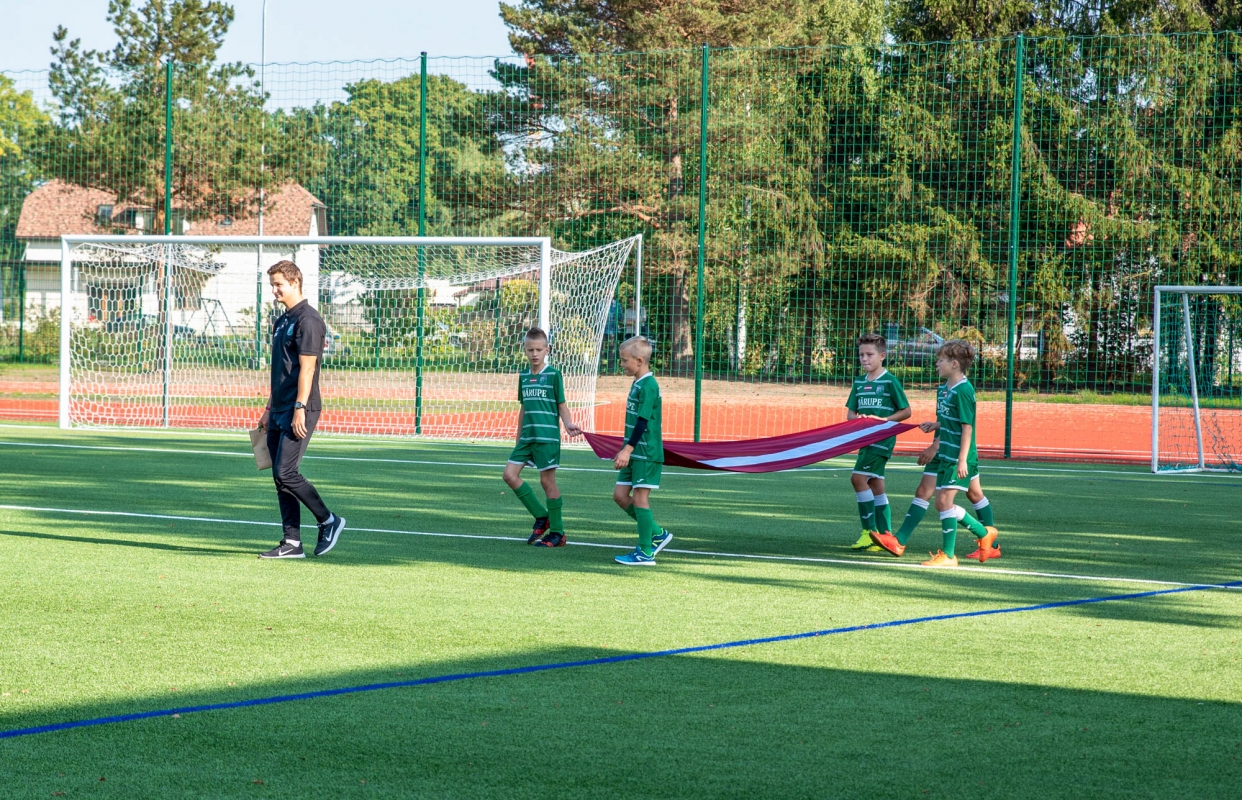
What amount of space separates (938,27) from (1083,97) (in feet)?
56.0

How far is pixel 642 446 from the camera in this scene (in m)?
8.29

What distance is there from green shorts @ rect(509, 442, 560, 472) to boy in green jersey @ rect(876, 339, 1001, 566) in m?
2.39

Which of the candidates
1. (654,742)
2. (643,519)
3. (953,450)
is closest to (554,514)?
(643,519)

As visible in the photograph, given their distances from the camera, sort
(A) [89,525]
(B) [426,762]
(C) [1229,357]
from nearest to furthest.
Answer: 1. (B) [426,762]
2. (A) [89,525]
3. (C) [1229,357]

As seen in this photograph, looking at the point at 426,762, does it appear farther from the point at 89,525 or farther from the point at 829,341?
the point at 829,341

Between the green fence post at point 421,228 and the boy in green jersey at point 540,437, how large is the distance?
9527 millimetres

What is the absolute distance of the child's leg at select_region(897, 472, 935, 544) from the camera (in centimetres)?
880

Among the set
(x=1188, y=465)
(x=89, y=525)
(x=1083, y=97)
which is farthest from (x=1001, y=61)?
(x=89, y=525)

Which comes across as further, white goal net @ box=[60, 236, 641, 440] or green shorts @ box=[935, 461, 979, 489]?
white goal net @ box=[60, 236, 641, 440]

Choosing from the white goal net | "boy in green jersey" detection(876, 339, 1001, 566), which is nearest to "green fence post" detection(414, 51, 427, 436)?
the white goal net

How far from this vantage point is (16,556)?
25.9 feet

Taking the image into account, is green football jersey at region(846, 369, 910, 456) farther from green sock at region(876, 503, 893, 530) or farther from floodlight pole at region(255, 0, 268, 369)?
floodlight pole at region(255, 0, 268, 369)

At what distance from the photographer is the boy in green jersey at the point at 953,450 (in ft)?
27.3

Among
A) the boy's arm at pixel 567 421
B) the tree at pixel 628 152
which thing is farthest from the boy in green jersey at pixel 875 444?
the tree at pixel 628 152
